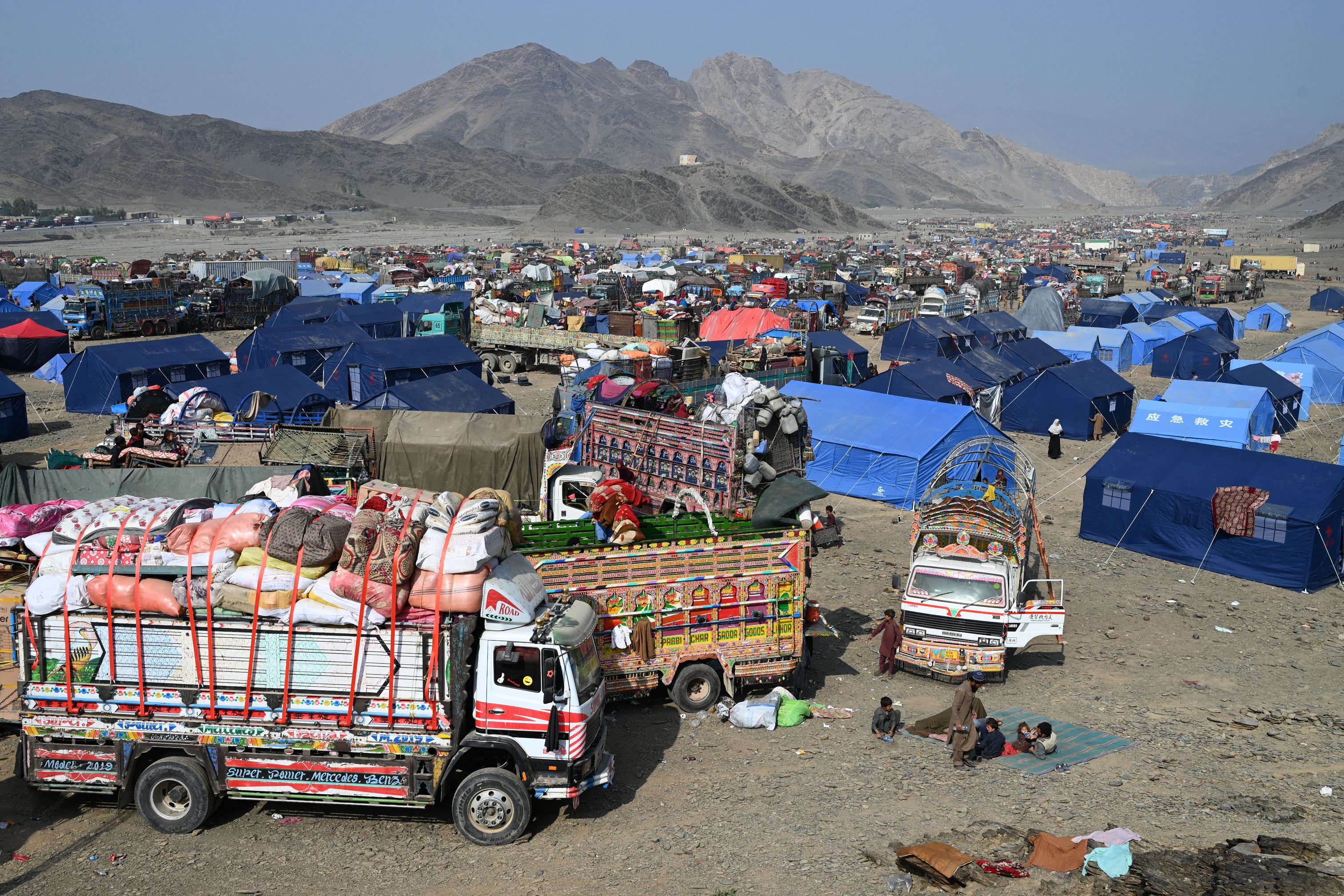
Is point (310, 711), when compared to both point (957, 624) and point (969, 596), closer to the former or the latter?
point (957, 624)

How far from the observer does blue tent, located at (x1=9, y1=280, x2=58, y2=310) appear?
1688 inches

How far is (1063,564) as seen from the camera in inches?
647

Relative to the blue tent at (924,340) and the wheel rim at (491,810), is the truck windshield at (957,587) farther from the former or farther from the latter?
the blue tent at (924,340)

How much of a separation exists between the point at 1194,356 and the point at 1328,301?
30.0 metres

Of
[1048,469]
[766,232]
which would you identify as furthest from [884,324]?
[766,232]

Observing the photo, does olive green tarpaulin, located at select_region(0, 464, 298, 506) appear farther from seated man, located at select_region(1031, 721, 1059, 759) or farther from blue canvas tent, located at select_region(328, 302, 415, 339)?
blue canvas tent, located at select_region(328, 302, 415, 339)

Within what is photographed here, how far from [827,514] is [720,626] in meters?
7.67

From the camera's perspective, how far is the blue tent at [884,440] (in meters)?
19.7

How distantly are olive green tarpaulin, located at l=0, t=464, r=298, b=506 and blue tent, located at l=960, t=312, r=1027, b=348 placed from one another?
29734 millimetres

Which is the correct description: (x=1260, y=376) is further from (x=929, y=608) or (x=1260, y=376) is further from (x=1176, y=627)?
(x=929, y=608)

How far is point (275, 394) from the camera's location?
2242 cm

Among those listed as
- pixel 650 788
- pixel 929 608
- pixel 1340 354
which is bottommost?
pixel 650 788

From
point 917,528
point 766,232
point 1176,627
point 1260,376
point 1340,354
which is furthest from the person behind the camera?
point 766,232

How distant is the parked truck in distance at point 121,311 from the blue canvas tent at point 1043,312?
3716cm
